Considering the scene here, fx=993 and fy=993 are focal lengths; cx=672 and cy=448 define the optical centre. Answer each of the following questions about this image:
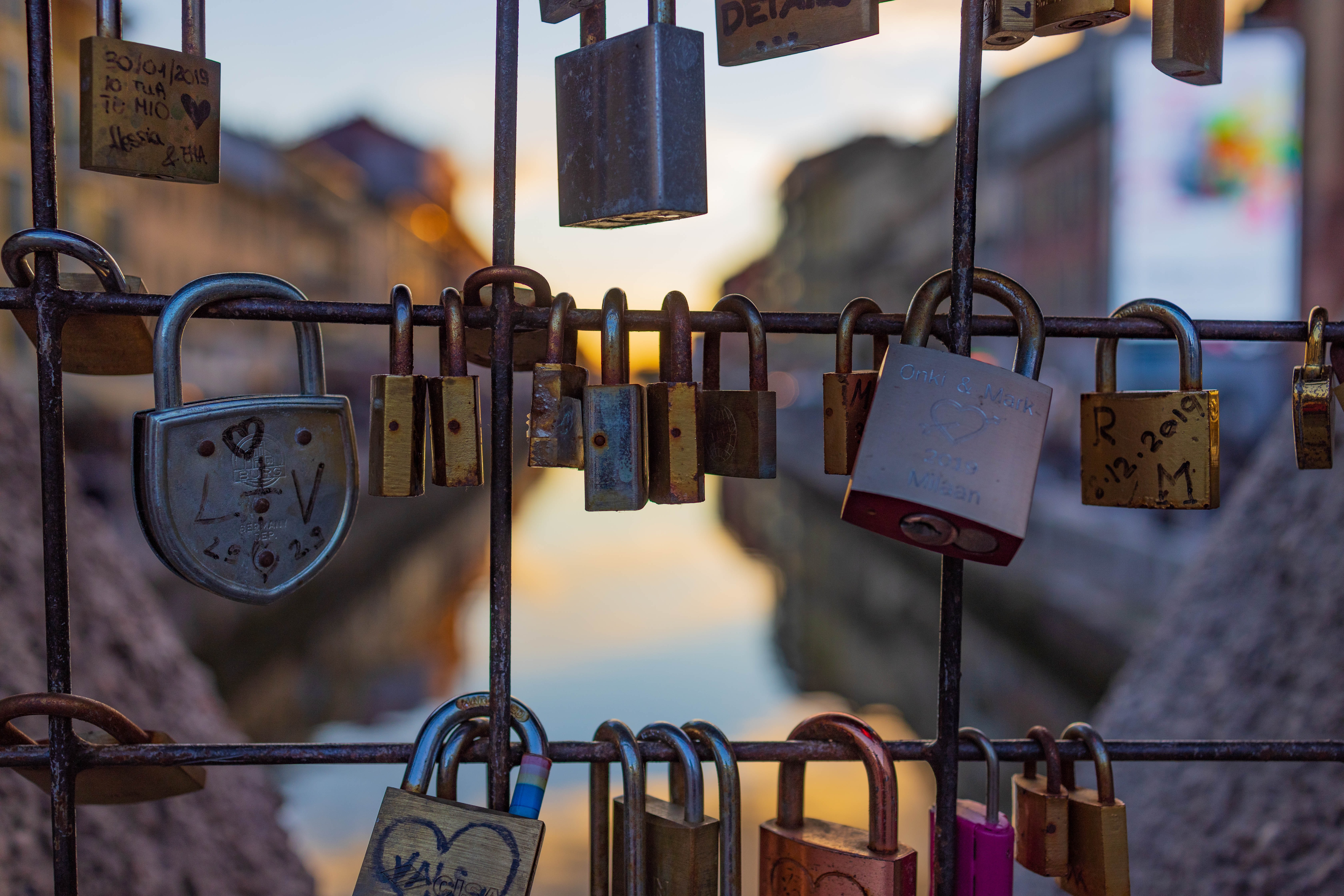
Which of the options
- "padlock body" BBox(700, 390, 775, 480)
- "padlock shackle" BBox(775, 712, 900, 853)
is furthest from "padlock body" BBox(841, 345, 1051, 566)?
"padlock shackle" BBox(775, 712, 900, 853)

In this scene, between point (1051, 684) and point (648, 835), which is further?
point (1051, 684)

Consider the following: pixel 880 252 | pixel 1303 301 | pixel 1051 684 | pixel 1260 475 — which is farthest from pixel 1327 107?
pixel 880 252

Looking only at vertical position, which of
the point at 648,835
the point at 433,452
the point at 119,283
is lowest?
the point at 648,835

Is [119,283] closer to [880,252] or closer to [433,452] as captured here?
[433,452]

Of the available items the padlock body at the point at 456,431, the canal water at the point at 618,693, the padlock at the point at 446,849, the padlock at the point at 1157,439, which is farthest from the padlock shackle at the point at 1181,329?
the canal water at the point at 618,693

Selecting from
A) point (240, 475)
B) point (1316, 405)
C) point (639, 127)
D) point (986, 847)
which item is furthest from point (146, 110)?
point (1316, 405)

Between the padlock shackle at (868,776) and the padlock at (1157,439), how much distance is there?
1.25 ft

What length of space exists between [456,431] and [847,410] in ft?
1.39

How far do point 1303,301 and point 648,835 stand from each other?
26.4 metres

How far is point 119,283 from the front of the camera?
1.08 meters

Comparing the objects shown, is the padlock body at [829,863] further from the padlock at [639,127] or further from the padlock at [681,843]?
the padlock at [639,127]

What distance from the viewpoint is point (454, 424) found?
1011 millimetres

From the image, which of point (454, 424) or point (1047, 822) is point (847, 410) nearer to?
point (454, 424)

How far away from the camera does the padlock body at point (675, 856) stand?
42.6 inches
